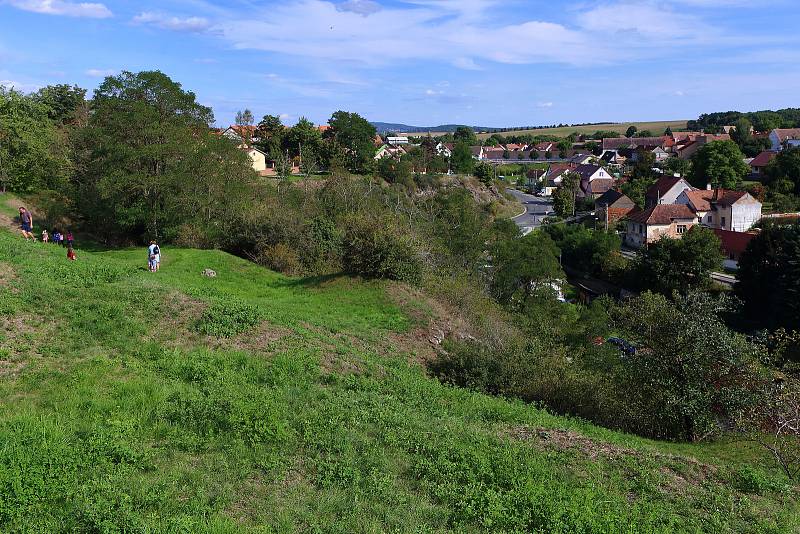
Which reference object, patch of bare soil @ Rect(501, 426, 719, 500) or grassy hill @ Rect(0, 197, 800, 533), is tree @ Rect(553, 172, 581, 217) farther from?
patch of bare soil @ Rect(501, 426, 719, 500)

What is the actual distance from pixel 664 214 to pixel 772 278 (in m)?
18.1

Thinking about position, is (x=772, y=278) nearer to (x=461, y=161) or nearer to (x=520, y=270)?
(x=520, y=270)

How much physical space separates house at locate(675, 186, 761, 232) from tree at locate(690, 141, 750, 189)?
42.4 ft

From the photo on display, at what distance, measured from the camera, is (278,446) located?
Answer: 7.91 m

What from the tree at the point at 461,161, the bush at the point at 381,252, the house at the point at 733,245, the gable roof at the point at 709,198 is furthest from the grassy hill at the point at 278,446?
the tree at the point at 461,161

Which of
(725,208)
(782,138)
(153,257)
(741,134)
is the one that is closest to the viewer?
(153,257)

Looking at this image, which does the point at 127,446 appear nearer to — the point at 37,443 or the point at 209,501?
the point at 37,443

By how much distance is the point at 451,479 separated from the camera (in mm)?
7434

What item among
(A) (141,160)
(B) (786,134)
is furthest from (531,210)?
(A) (141,160)

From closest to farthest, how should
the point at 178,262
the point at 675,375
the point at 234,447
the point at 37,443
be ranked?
1. the point at 37,443
2. the point at 234,447
3. the point at 675,375
4. the point at 178,262

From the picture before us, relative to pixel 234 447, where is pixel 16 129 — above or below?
above

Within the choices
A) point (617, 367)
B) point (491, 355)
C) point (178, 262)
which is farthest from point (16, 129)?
point (617, 367)

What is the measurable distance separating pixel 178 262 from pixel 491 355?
549 inches

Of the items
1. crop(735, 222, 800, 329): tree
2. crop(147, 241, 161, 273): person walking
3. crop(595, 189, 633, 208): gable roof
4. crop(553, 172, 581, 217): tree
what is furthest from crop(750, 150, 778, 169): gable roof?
crop(147, 241, 161, 273): person walking
